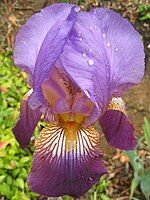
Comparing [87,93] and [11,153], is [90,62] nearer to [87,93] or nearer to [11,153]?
[87,93]

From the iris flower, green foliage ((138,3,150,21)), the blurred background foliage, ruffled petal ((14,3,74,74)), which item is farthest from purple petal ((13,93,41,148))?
green foliage ((138,3,150,21))

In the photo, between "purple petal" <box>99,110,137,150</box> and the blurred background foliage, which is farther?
the blurred background foliage

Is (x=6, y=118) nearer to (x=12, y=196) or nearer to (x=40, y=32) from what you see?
(x=12, y=196)

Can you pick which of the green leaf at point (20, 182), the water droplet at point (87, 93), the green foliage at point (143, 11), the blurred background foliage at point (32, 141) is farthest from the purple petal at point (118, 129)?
the green foliage at point (143, 11)

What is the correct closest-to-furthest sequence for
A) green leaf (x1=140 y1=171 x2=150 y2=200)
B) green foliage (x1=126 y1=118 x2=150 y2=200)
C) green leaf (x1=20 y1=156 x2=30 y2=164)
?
1. green foliage (x1=126 y1=118 x2=150 y2=200)
2. green leaf (x1=140 y1=171 x2=150 y2=200)
3. green leaf (x1=20 y1=156 x2=30 y2=164)

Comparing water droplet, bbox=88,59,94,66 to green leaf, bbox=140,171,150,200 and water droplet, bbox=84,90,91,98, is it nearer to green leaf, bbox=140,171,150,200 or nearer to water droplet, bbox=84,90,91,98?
water droplet, bbox=84,90,91,98

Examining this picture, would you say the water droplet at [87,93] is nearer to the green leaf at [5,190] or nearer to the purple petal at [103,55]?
the purple petal at [103,55]

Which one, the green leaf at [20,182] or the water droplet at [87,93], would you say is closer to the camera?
the water droplet at [87,93]
